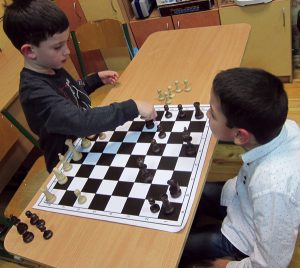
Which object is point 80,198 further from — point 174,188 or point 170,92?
point 170,92

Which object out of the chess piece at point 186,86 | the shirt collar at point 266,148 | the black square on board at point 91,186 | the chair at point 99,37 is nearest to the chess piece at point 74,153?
the black square on board at point 91,186

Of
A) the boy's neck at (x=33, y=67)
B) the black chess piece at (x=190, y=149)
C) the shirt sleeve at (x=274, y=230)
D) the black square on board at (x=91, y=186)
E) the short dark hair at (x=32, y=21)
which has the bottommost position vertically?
the shirt sleeve at (x=274, y=230)

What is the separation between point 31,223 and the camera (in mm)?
1056

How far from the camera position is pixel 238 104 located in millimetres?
842

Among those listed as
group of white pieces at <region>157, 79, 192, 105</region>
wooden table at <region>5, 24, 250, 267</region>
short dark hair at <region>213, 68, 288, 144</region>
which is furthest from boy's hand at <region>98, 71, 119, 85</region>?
short dark hair at <region>213, 68, 288, 144</region>

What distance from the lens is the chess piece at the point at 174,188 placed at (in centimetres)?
96

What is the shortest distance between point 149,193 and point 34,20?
2.51ft

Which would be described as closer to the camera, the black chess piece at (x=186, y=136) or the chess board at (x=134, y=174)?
the chess board at (x=134, y=174)

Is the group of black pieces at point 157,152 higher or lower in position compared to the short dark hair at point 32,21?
lower

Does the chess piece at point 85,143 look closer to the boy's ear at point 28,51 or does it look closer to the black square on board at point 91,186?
the black square on board at point 91,186

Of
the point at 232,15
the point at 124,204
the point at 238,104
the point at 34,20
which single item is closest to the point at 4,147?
the point at 34,20

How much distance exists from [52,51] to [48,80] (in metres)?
0.14

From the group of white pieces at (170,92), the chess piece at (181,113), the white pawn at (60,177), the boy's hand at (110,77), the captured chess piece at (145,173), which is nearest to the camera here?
the captured chess piece at (145,173)

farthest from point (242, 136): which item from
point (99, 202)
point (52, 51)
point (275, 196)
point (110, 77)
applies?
point (110, 77)
